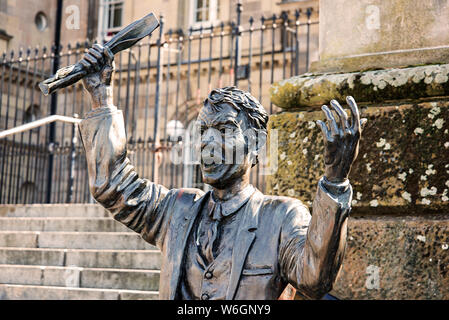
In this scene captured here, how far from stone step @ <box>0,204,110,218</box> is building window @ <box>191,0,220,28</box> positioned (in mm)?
8212

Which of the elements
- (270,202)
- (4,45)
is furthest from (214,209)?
(4,45)

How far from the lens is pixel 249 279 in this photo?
8.93 ft

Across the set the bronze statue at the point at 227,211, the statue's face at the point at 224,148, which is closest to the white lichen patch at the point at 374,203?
the bronze statue at the point at 227,211

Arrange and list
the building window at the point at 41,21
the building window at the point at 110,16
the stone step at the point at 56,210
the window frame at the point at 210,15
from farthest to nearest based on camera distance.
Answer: the building window at the point at 41,21
the building window at the point at 110,16
the window frame at the point at 210,15
the stone step at the point at 56,210

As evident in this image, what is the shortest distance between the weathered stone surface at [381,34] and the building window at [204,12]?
12.5m

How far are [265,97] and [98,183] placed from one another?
459 inches

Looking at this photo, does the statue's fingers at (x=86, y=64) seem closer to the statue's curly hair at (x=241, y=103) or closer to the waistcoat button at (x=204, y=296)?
the statue's curly hair at (x=241, y=103)

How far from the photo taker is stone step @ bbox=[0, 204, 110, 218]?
893cm

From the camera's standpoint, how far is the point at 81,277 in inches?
276

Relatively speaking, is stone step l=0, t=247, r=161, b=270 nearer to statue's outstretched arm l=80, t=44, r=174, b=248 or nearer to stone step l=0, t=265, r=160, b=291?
stone step l=0, t=265, r=160, b=291

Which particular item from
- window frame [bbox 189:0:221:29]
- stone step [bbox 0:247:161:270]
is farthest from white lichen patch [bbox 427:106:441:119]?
window frame [bbox 189:0:221:29]

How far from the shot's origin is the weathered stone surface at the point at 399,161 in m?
3.82

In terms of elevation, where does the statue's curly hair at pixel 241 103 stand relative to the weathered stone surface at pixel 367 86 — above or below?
below
